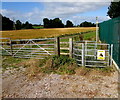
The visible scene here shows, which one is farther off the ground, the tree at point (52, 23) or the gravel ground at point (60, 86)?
the tree at point (52, 23)

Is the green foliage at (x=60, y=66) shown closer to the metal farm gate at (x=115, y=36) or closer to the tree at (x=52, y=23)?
the metal farm gate at (x=115, y=36)

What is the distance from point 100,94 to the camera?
4227 mm

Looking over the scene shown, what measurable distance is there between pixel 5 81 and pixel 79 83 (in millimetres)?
2967

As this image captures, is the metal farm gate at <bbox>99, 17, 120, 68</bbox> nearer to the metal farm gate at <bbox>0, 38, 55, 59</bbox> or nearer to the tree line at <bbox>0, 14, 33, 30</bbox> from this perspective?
the metal farm gate at <bbox>0, 38, 55, 59</bbox>

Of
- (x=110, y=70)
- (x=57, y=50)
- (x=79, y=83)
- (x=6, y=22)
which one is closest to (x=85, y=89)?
(x=79, y=83)

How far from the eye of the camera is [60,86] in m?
4.90

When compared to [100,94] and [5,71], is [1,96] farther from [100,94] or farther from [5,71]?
[100,94]

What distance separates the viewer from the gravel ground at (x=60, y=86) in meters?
4.31

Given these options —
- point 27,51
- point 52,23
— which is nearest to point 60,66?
point 27,51

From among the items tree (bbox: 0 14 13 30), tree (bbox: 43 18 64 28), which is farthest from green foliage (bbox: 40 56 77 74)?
tree (bbox: 43 18 64 28)

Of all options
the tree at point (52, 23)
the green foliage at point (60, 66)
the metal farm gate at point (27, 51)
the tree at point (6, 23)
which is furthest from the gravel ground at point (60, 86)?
the tree at point (52, 23)

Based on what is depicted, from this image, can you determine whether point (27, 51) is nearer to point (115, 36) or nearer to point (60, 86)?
point (60, 86)

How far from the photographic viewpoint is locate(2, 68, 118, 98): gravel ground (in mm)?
4309

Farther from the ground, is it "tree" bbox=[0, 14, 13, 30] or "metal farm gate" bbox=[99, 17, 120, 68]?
"tree" bbox=[0, 14, 13, 30]
